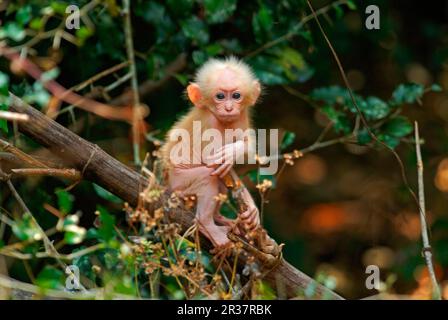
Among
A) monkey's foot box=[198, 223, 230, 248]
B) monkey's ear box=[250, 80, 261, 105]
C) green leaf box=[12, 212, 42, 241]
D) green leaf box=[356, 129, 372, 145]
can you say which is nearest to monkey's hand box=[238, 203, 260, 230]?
monkey's foot box=[198, 223, 230, 248]

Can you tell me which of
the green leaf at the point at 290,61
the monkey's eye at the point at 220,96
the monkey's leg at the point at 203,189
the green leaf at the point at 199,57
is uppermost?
the green leaf at the point at 290,61

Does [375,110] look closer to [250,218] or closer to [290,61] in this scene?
[290,61]

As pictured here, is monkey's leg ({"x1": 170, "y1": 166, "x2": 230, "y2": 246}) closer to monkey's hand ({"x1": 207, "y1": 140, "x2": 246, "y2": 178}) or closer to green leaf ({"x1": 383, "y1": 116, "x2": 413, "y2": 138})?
monkey's hand ({"x1": 207, "y1": 140, "x2": 246, "y2": 178})

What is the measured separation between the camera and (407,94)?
763cm

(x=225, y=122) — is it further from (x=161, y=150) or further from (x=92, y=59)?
(x=92, y=59)

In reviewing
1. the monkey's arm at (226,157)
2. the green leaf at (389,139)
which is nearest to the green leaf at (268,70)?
the green leaf at (389,139)

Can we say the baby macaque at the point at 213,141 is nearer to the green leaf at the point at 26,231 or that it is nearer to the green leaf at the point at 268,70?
the green leaf at the point at 268,70

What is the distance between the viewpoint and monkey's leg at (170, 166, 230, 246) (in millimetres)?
5633

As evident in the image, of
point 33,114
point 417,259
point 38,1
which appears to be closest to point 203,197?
point 33,114

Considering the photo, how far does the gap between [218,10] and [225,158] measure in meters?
1.95

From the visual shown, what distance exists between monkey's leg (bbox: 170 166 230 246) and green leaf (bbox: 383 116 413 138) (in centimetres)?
217

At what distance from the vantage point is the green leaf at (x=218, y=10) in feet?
24.1

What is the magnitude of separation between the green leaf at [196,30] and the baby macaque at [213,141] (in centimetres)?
104

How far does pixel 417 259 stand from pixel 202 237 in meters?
4.23
